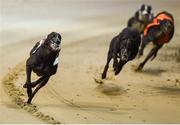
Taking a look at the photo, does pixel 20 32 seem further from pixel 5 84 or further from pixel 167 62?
pixel 5 84

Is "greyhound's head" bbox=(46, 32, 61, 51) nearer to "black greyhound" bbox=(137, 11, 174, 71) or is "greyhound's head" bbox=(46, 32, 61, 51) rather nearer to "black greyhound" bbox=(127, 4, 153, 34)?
"black greyhound" bbox=(137, 11, 174, 71)

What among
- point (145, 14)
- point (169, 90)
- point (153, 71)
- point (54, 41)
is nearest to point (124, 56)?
point (169, 90)

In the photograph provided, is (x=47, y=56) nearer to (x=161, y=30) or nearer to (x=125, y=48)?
(x=125, y=48)

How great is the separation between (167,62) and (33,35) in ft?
11.3

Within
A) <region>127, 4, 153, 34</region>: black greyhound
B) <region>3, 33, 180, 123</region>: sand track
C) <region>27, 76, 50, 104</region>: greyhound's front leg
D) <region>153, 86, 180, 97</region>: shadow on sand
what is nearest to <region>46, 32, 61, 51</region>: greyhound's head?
<region>27, 76, 50, 104</region>: greyhound's front leg

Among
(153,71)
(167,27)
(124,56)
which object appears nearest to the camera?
(124,56)

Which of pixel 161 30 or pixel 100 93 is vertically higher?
pixel 161 30

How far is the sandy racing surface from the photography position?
7.60 metres

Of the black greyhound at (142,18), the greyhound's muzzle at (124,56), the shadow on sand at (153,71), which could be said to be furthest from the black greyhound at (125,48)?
the black greyhound at (142,18)

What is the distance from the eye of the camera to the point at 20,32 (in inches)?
540

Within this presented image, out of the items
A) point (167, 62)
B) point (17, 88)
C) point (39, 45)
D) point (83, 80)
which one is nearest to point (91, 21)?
point (167, 62)

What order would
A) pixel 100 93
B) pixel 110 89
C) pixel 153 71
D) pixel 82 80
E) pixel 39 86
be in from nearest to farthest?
1. pixel 39 86
2. pixel 100 93
3. pixel 110 89
4. pixel 82 80
5. pixel 153 71

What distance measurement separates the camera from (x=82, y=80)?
9648mm

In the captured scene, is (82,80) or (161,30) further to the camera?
(161,30)
